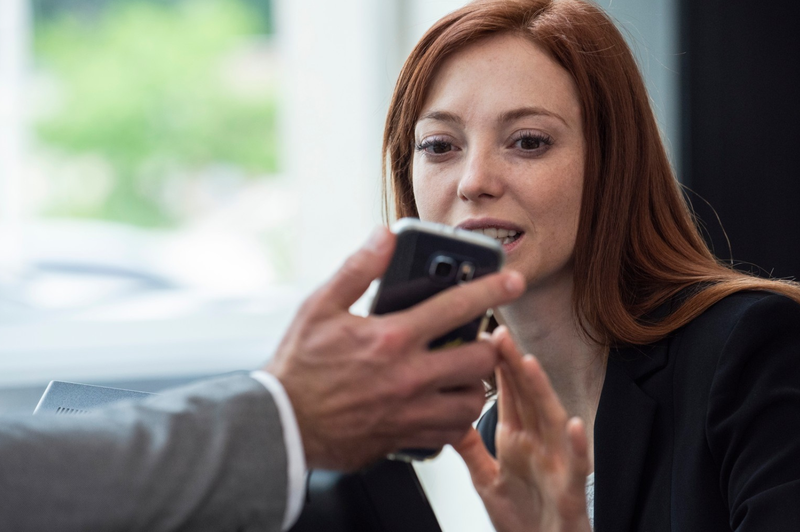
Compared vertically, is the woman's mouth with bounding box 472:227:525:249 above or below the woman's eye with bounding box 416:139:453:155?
below

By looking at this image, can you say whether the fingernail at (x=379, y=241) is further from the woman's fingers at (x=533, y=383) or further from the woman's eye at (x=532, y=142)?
the woman's eye at (x=532, y=142)

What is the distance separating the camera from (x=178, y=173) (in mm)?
5336

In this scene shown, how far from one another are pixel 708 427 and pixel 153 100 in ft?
15.3

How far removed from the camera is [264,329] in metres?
4.64

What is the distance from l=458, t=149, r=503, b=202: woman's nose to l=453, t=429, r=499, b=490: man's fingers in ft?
1.52

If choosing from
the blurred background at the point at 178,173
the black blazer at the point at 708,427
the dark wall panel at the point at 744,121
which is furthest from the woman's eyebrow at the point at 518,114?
the blurred background at the point at 178,173

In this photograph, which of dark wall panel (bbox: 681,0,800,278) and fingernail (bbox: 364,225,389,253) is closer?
fingernail (bbox: 364,225,389,253)

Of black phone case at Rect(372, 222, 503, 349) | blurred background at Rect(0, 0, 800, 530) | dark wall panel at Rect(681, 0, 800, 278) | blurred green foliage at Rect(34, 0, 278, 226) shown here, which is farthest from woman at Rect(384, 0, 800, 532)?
blurred green foliage at Rect(34, 0, 278, 226)

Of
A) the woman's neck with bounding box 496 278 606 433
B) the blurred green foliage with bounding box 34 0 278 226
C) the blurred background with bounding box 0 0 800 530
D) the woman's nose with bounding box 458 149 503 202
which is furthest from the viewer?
the blurred green foliage with bounding box 34 0 278 226

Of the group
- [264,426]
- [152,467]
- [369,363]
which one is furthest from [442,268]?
[152,467]

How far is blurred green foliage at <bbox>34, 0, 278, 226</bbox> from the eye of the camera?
16.9 ft

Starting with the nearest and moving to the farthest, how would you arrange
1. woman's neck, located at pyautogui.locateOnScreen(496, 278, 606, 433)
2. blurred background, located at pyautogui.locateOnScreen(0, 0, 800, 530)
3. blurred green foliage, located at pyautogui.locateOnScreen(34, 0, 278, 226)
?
woman's neck, located at pyautogui.locateOnScreen(496, 278, 606, 433) < blurred background, located at pyautogui.locateOnScreen(0, 0, 800, 530) < blurred green foliage, located at pyautogui.locateOnScreen(34, 0, 278, 226)

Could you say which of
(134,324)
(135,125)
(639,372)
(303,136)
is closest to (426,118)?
(639,372)

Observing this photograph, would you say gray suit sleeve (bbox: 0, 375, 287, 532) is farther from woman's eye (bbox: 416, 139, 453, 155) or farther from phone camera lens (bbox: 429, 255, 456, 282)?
woman's eye (bbox: 416, 139, 453, 155)
